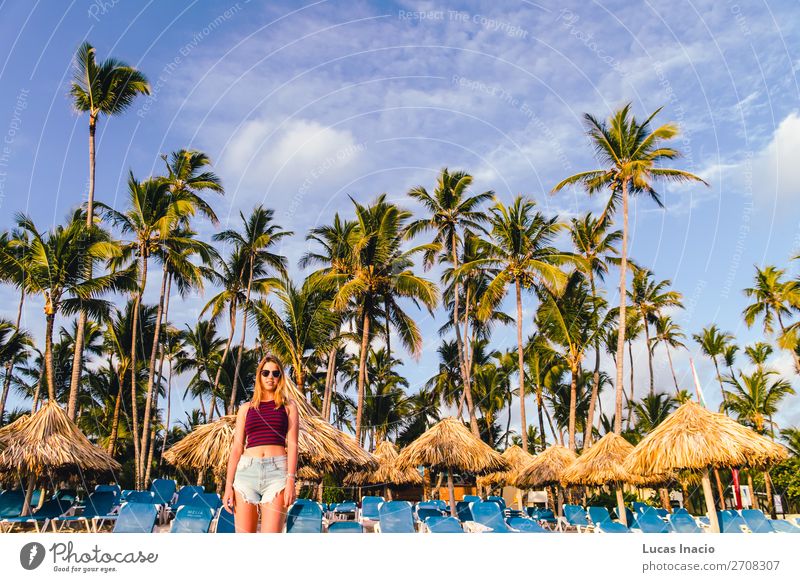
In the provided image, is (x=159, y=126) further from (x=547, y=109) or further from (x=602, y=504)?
(x=602, y=504)

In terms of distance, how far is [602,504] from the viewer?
24703 millimetres

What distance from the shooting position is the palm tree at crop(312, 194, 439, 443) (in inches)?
811

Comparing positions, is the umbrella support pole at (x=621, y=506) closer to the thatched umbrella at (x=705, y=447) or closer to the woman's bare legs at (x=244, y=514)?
the thatched umbrella at (x=705, y=447)

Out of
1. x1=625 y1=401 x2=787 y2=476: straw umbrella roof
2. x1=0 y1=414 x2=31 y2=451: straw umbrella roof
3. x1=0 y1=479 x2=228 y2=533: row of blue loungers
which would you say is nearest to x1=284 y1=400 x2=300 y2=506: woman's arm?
x1=0 y1=479 x2=228 y2=533: row of blue loungers

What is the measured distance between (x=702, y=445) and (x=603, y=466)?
5.52m

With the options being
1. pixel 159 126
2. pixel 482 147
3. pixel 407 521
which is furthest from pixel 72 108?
pixel 407 521

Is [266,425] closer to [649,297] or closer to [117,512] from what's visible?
[117,512]

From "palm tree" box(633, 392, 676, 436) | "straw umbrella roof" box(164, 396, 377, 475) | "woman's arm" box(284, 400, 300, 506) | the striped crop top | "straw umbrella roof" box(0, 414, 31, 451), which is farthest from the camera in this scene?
"palm tree" box(633, 392, 676, 436)

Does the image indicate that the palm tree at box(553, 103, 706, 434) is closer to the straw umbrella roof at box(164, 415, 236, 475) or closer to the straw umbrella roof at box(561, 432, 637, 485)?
the straw umbrella roof at box(561, 432, 637, 485)

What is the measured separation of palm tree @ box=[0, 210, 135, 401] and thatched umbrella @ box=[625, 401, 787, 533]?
49.8 feet

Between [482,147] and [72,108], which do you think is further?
[72,108]
